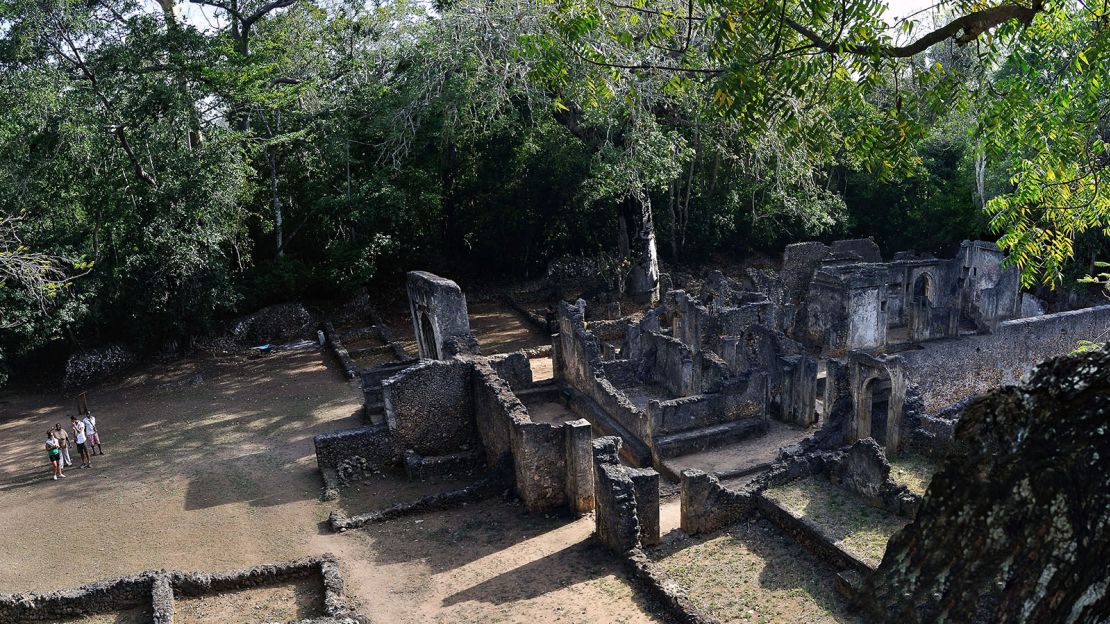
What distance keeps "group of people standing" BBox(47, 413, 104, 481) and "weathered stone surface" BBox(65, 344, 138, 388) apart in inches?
210

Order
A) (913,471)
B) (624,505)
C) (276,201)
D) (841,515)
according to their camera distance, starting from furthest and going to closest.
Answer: (276,201), (913,471), (841,515), (624,505)

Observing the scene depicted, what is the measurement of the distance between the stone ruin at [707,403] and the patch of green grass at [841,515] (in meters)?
0.14

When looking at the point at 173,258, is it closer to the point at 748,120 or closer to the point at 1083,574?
the point at 748,120

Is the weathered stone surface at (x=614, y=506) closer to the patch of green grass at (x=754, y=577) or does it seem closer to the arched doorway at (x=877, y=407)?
the patch of green grass at (x=754, y=577)

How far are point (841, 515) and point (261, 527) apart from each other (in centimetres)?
833

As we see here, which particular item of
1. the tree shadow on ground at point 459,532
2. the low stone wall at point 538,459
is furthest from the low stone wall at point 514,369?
the tree shadow on ground at point 459,532

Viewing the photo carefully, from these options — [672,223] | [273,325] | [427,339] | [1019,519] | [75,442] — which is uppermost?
[672,223]

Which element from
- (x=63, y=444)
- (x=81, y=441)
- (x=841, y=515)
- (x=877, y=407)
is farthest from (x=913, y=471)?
(x=63, y=444)

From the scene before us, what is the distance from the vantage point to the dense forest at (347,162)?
18.7 m

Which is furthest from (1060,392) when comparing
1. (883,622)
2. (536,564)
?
(536,564)

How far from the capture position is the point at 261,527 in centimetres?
1217

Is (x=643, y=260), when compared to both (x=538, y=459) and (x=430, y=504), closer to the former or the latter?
(x=538, y=459)

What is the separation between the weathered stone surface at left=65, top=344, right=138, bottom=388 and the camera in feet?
67.0

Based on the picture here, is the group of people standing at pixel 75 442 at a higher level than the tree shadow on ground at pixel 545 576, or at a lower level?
higher
